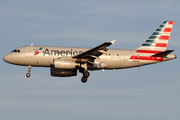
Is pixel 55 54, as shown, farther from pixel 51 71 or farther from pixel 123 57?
pixel 123 57

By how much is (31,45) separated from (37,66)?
3265 mm

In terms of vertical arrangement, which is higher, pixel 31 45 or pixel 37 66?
pixel 31 45

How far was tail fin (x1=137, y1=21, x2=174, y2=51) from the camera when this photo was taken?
45.6m

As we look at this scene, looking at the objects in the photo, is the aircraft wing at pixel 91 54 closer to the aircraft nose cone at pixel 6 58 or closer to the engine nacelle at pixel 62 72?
the engine nacelle at pixel 62 72

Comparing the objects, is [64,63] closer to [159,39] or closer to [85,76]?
[85,76]

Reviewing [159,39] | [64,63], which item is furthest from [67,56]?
[159,39]

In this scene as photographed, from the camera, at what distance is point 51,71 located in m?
43.7

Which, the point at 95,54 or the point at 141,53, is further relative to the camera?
the point at 141,53

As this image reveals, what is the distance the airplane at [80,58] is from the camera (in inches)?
1610

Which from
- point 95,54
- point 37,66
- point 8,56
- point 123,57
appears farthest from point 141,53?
point 8,56

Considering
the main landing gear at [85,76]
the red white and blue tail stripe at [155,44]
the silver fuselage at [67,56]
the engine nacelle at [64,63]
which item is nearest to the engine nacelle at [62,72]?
the silver fuselage at [67,56]

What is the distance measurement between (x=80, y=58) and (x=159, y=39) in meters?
12.7

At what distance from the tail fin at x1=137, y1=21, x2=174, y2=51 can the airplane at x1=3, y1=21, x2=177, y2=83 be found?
0.85 ft

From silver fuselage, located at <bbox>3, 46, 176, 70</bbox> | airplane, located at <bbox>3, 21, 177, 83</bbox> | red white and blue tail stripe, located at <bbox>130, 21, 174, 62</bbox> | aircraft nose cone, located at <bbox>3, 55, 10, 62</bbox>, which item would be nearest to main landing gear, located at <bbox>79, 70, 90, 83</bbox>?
airplane, located at <bbox>3, 21, 177, 83</bbox>
